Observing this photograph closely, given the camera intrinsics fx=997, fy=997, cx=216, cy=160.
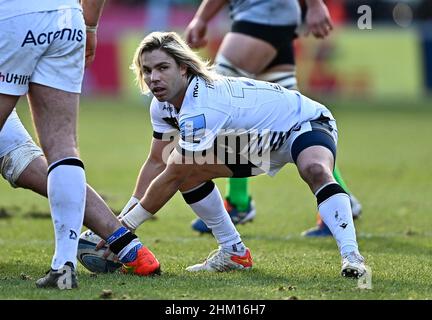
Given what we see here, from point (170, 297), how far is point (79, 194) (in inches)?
27.7

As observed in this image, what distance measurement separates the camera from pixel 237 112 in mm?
5566

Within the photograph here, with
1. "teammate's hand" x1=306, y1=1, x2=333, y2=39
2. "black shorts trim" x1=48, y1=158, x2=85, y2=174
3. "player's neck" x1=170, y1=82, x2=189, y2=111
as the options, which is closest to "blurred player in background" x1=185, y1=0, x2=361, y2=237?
"teammate's hand" x1=306, y1=1, x2=333, y2=39

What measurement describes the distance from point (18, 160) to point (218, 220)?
3.99 feet

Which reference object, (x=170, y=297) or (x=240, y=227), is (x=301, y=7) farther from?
(x=170, y=297)

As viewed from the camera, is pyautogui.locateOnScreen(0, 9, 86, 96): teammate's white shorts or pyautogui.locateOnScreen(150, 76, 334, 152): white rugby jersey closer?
pyautogui.locateOnScreen(0, 9, 86, 96): teammate's white shorts

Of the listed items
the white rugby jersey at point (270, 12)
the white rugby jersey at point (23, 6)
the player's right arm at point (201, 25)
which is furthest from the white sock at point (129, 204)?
the white rugby jersey at point (270, 12)

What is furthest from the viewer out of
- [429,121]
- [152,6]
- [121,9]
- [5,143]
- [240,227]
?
[121,9]

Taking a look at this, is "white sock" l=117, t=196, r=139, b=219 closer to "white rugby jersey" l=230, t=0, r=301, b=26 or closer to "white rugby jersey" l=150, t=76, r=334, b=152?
"white rugby jersey" l=150, t=76, r=334, b=152

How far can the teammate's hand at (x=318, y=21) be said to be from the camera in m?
7.14

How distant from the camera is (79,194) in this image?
4.92 metres

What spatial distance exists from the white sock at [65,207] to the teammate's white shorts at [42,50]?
411 millimetres

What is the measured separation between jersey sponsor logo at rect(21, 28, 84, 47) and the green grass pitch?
121cm

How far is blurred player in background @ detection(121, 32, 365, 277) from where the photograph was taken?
17.7 feet
